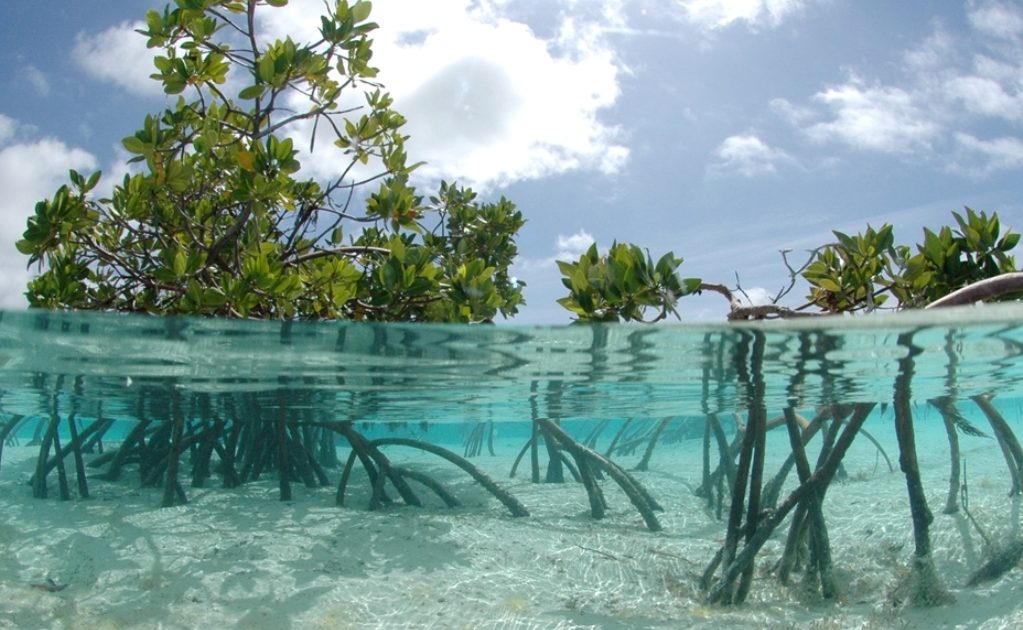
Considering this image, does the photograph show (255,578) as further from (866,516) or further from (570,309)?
(866,516)

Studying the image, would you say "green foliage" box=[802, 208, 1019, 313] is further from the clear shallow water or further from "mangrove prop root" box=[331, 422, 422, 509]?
"mangrove prop root" box=[331, 422, 422, 509]

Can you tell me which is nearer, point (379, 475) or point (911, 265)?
point (911, 265)

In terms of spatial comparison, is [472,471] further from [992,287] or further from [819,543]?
[992,287]

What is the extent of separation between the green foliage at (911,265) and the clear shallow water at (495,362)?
209 millimetres

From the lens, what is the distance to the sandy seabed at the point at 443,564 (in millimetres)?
4262

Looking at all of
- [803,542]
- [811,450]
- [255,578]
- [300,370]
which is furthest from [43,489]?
[811,450]

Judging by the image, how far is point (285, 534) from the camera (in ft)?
17.5

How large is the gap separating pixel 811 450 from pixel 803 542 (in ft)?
6.81

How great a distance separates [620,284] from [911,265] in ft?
6.75

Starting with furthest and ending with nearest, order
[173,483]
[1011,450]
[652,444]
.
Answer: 1. [652,444]
2. [173,483]
3. [1011,450]

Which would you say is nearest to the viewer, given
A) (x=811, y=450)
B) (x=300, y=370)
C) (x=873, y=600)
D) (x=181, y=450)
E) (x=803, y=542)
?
(x=873, y=600)

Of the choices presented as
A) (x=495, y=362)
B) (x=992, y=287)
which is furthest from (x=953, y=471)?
(x=495, y=362)

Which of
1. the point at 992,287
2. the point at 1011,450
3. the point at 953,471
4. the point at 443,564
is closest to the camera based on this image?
the point at 992,287

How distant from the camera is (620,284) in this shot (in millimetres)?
3670
